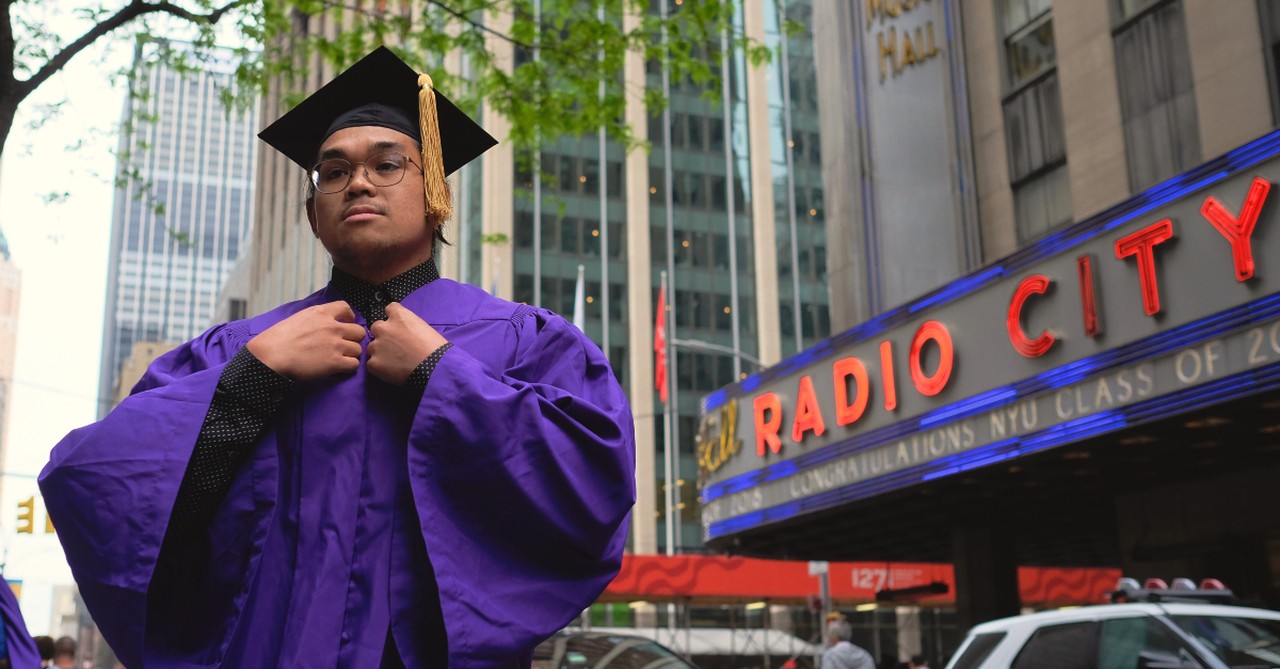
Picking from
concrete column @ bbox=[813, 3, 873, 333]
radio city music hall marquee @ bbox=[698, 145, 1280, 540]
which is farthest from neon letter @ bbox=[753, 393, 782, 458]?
concrete column @ bbox=[813, 3, 873, 333]

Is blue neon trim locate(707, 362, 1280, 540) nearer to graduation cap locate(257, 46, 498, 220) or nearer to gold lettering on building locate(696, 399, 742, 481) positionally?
gold lettering on building locate(696, 399, 742, 481)

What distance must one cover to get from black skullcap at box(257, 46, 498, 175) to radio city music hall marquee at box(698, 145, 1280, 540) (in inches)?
416

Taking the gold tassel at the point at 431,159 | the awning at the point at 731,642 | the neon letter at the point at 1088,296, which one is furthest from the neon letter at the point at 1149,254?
the awning at the point at 731,642

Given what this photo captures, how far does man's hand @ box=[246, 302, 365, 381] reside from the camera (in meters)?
2.19

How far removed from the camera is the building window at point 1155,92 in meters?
14.3

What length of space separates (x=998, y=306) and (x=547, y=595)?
13.6m

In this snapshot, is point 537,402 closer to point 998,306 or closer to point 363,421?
point 363,421

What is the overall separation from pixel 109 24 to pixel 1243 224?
994 cm

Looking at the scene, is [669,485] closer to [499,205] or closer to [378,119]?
[499,205]

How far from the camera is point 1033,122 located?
17.4 m

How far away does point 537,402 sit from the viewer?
2139mm

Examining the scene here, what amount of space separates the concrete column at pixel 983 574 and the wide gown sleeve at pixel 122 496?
19219 millimetres

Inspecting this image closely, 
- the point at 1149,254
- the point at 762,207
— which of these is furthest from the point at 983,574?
the point at 762,207

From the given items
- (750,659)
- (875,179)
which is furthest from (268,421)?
(750,659)
